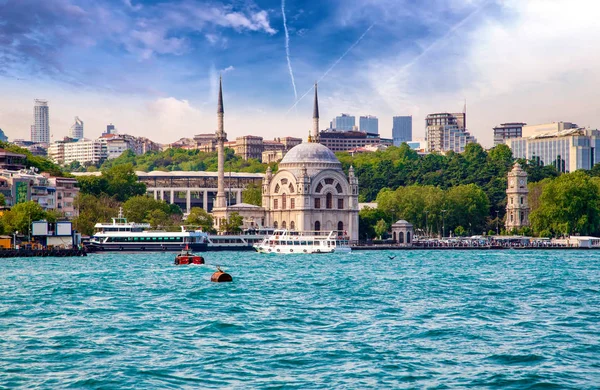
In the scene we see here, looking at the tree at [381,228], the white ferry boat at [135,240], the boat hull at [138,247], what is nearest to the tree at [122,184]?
the white ferry boat at [135,240]

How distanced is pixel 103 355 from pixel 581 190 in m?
93.0

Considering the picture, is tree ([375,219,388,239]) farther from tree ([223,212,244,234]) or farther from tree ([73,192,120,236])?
tree ([73,192,120,236])

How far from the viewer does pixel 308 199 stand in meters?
116

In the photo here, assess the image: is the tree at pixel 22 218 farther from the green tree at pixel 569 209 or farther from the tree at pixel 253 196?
the green tree at pixel 569 209

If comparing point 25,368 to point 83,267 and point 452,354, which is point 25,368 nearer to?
point 452,354

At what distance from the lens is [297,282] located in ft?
167

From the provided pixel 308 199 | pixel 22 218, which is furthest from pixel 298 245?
pixel 22 218

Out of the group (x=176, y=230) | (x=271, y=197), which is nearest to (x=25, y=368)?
(x=176, y=230)

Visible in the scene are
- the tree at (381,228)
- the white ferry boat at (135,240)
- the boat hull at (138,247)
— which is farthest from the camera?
the tree at (381,228)

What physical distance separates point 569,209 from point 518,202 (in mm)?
13467

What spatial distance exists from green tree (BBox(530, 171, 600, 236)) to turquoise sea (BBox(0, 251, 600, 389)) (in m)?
61.7

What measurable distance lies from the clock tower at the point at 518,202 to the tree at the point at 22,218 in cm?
5834

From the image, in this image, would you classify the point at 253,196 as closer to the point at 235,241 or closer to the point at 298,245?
the point at 235,241

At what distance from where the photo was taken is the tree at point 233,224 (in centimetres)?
11000
